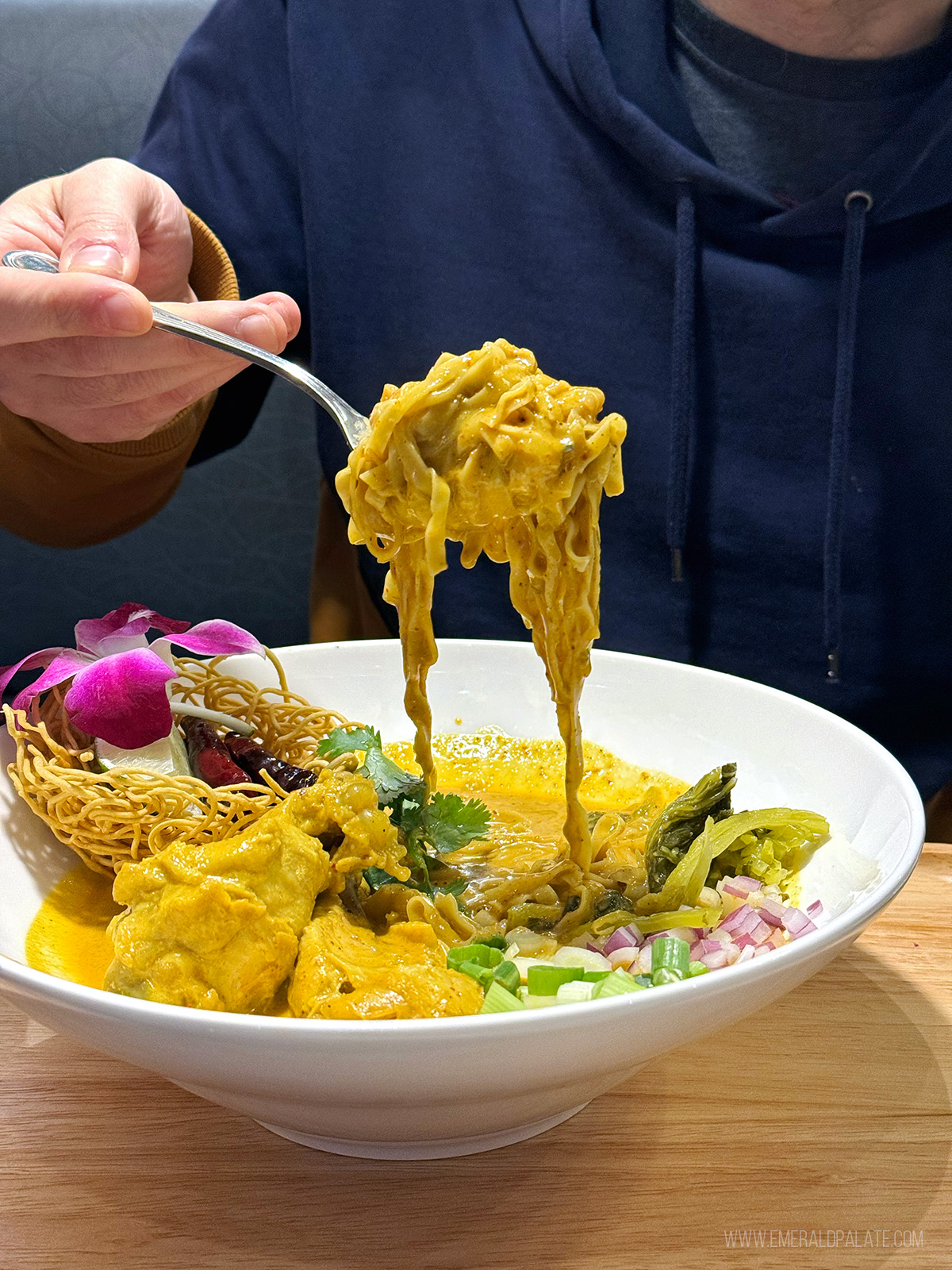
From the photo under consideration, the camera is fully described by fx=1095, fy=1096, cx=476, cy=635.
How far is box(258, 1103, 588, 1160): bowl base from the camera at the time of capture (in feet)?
3.27

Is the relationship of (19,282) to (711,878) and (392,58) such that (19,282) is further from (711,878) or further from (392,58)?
(392,58)

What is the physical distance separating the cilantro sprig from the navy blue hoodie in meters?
1.03

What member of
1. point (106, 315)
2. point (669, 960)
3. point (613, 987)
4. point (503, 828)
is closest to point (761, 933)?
point (669, 960)

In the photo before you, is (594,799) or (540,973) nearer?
(540,973)

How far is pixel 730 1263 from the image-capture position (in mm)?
909

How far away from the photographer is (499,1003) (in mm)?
1054

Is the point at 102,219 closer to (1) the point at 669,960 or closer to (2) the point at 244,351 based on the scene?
(2) the point at 244,351

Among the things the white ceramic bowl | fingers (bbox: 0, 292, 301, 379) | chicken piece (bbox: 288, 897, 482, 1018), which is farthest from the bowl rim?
fingers (bbox: 0, 292, 301, 379)

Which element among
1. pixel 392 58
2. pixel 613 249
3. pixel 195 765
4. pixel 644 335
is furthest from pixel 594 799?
pixel 392 58

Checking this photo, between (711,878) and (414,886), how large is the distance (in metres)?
0.39

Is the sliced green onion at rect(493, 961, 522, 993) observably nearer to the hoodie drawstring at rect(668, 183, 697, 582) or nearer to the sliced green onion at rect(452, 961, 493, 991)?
the sliced green onion at rect(452, 961, 493, 991)

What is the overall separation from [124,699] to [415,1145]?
2.31 feet

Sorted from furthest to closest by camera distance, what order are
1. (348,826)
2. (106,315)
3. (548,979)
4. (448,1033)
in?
(106,315) < (348,826) < (548,979) < (448,1033)

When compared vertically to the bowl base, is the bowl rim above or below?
above
